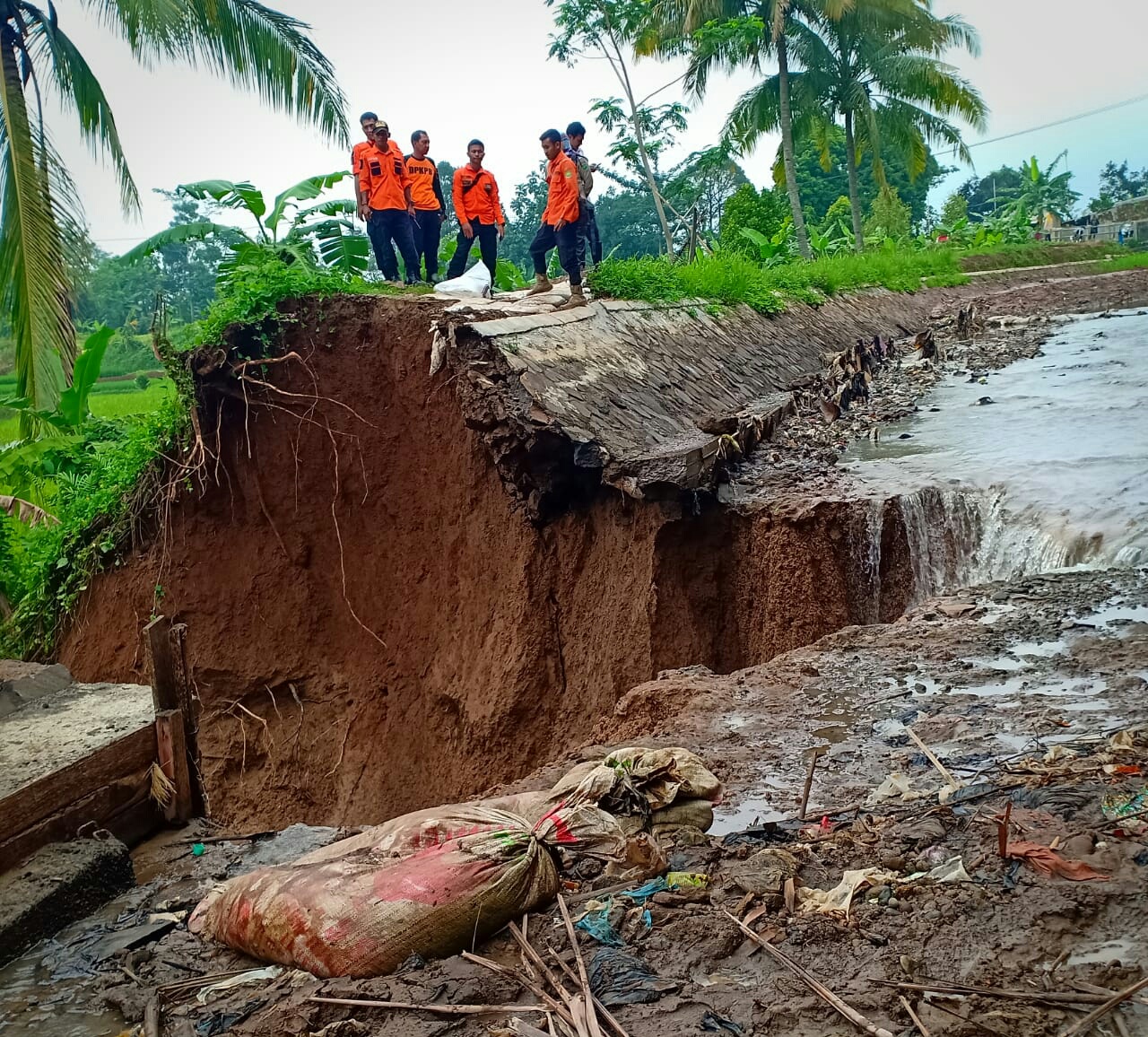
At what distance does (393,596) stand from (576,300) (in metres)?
3.08

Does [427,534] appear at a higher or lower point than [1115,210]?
lower

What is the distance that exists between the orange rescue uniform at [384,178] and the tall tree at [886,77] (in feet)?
50.2

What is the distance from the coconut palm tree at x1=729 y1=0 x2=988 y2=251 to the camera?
2181 centimetres

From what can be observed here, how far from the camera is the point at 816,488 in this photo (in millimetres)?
7434

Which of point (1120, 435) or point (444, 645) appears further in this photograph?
point (1120, 435)

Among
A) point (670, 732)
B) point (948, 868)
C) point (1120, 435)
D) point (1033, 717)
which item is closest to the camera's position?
point (948, 868)

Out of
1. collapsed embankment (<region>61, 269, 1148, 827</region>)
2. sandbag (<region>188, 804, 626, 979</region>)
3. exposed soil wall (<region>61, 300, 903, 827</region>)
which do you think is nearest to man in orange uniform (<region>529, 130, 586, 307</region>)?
collapsed embankment (<region>61, 269, 1148, 827</region>)

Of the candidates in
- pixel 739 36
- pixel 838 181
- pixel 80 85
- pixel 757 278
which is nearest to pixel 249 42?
pixel 80 85

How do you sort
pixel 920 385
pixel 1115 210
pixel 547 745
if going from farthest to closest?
pixel 1115 210 < pixel 920 385 < pixel 547 745

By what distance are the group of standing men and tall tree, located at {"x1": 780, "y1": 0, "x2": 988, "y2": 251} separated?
48.2 feet

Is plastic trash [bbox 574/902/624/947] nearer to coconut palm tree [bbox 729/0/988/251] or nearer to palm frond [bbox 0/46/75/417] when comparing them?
palm frond [bbox 0/46/75/417]

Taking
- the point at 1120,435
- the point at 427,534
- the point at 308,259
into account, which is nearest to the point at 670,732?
the point at 427,534

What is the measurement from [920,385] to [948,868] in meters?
10.8

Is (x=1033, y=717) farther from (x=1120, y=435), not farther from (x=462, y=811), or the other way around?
(x=1120, y=435)
